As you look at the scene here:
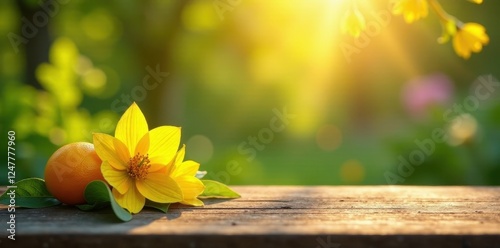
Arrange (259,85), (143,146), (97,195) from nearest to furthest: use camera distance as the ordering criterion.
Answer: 1. (97,195)
2. (143,146)
3. (259,85)

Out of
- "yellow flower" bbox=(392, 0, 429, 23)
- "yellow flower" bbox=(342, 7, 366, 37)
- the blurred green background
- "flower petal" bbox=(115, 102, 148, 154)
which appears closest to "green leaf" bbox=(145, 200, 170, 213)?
"flower petal" bbox=(115, 102, 148, 154)

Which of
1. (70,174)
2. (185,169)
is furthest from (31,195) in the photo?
(185,169)

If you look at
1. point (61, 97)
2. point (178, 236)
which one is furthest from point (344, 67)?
point (178, 236)

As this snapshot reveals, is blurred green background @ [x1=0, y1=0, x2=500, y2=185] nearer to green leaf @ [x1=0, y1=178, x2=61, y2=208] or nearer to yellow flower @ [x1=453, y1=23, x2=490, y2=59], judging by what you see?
yellow flower @ [x1=453, y1=23, x2=490, y2=59]

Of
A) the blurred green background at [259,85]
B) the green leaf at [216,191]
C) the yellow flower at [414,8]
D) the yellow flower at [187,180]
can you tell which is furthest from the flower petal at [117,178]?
the blurred green background at [259,85]

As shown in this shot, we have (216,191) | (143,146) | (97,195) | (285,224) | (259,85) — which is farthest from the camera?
(259,85)

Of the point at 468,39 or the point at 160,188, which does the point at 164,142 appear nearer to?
the point at 160,188

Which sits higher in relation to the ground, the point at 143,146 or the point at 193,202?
the point at 143,146
